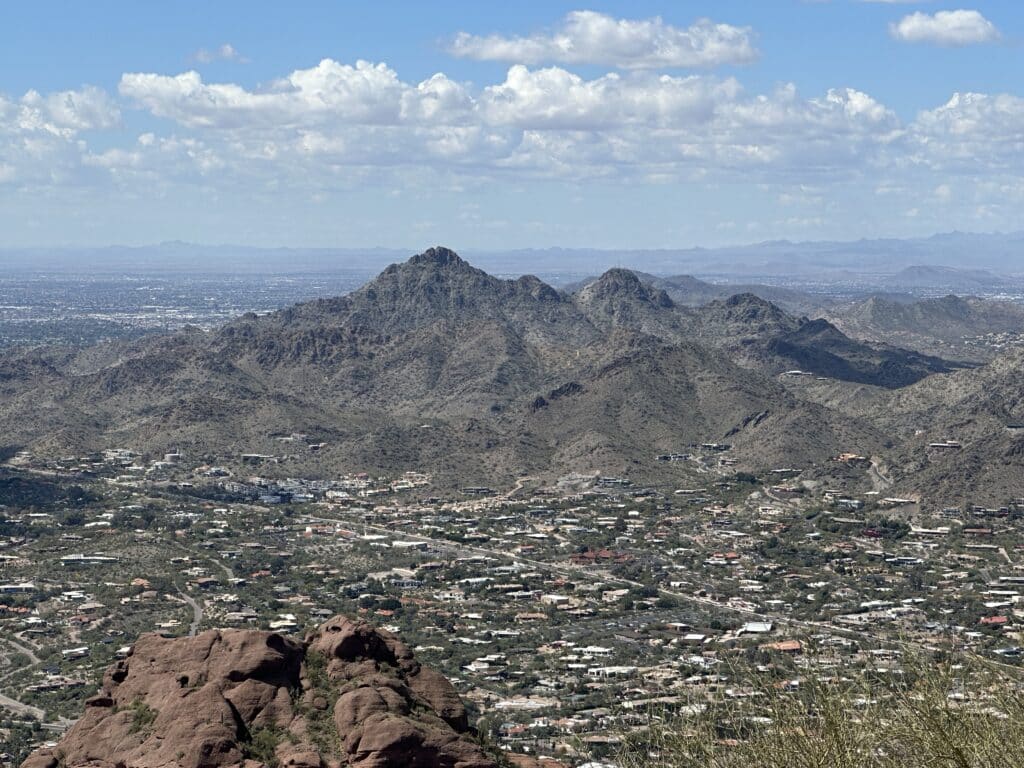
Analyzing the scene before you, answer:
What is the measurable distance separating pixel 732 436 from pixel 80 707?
125500mm

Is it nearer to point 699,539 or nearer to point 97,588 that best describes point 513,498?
point 699,539

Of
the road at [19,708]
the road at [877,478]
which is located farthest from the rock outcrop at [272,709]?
the road at [877,478]

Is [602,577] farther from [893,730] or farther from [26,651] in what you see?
[893,730]

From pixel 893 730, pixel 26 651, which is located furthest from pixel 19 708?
pixel 893 730

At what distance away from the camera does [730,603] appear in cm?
11794

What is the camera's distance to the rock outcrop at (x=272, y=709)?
44.4 metres

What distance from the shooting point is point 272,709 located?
4766cm

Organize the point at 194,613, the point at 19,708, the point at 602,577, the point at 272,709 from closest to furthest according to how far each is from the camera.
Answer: the point at 272,709 → the point at 19,708 → the point at 194,613 → the point at 602,577

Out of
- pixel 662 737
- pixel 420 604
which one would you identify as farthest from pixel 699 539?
pixel 662 737

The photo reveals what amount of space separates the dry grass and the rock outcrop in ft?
52.5

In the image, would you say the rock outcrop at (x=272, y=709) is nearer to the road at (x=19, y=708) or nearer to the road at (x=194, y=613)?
the road at (x=19, y=708)

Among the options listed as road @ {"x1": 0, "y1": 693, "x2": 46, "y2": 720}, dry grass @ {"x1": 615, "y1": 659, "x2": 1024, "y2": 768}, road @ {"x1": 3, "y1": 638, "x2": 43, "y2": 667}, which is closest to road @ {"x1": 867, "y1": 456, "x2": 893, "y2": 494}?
road @ {"x1": 3, "y1": 638, "x2": 43, "y2": 667}

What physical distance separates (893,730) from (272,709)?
2599 cm

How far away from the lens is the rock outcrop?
44.4 m
